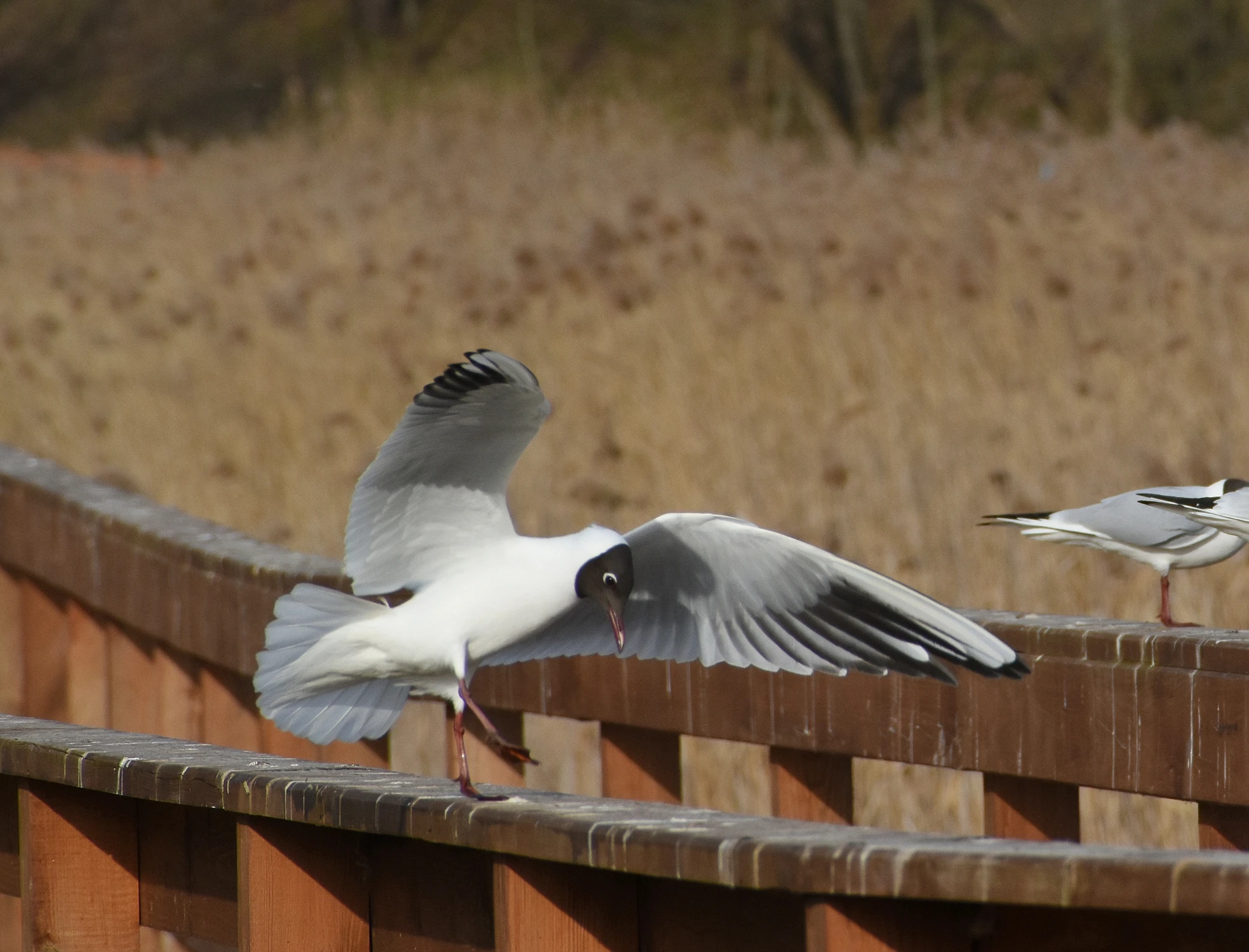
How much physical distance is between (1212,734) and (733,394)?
3.89 m

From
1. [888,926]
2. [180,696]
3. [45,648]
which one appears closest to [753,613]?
[888,926]

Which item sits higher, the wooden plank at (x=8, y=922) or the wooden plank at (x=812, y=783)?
the wooden plank at (x=812, y=783)

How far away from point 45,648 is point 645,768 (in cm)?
179

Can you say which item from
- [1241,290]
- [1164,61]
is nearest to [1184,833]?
[1241,290]

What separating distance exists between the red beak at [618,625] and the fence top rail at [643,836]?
16.7 inches

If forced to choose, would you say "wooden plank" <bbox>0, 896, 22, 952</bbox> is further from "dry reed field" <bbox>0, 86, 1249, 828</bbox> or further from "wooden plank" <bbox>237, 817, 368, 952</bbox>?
"wooden plank" <bbox>237, 817, 368, 952</bbox>

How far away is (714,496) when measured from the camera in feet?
16.5

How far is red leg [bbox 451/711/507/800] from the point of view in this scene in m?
1.88

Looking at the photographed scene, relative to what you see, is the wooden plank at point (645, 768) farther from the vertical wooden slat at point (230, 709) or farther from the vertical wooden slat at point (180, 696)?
the vertical wooden slat at point (180, 696)

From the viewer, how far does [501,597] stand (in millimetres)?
2518

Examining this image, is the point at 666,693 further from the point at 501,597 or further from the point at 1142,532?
the point at 1142,532

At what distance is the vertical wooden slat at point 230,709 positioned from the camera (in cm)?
354

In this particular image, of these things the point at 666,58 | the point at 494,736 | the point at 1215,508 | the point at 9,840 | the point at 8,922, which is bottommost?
the point at 8,922

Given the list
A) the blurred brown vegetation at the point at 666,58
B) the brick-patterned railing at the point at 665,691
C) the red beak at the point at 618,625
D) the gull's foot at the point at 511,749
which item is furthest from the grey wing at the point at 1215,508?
the blurred brown vegetation at the point at 666,58
